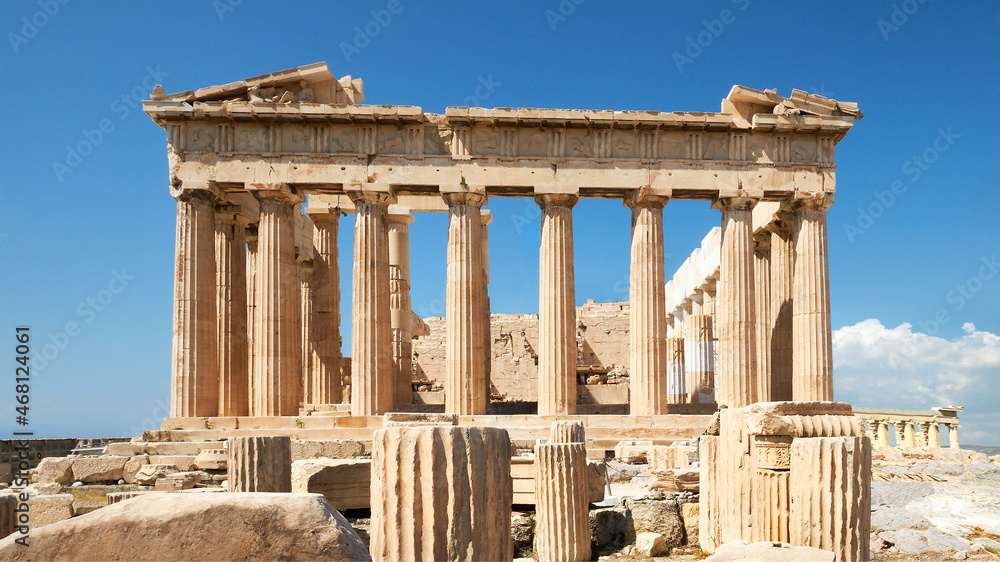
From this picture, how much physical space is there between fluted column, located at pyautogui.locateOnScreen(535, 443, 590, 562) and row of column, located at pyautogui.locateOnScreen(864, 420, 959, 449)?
68.3 ft

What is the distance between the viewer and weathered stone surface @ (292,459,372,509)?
14.3 meters

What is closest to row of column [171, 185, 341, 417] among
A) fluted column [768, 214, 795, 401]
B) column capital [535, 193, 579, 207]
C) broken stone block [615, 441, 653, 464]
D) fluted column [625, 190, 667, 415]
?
column capital [535, 193, 579, 207]

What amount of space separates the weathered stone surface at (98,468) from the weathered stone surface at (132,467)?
0.09 meters

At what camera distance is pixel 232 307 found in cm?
2469

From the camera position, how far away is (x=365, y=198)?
22.6 metres

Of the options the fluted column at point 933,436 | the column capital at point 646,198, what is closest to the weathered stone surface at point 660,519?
the column capital at point 646,198

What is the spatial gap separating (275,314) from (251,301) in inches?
94.4

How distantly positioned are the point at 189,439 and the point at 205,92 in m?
9.44

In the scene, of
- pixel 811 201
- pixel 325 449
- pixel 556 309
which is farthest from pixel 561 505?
pixel 811 201

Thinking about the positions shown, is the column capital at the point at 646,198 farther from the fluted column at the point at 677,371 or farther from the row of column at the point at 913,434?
the row of column at the point at 913,434

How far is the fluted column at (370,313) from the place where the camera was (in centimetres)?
2208

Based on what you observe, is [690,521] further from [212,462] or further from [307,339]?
[307,339]

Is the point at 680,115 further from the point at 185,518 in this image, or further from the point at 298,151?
the point at 185,518

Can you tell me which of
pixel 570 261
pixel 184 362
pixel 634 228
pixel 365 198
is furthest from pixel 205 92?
pixel 634 228
